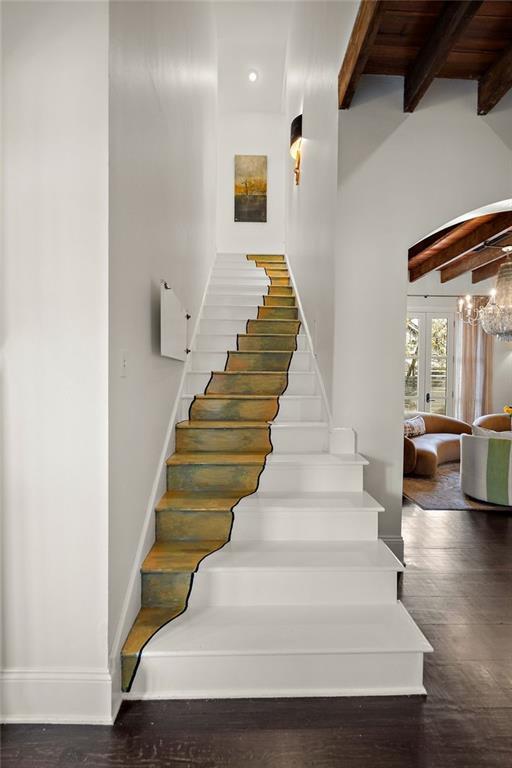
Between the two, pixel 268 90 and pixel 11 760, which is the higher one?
pixel 268 90

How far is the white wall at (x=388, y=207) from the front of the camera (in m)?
2.74

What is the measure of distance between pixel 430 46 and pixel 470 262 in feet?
15.3

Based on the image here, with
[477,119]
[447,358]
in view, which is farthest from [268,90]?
[447,358]

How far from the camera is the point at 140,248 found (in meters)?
1.92

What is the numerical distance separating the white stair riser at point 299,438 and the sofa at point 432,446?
2.68m

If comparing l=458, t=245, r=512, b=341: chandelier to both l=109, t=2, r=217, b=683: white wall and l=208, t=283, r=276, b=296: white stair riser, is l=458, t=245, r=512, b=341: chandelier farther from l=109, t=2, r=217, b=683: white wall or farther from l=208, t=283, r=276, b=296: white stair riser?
l=109, t=2, r=217, b=683: white wall

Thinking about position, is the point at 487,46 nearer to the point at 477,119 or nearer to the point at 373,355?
the point at 477,119

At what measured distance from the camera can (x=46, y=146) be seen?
151 centimetres

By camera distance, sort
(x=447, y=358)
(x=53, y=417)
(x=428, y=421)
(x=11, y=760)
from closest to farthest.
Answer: (x=11, y=760)
(x=53, y=417)
(x=428, y=421)
(x=447, y=358)

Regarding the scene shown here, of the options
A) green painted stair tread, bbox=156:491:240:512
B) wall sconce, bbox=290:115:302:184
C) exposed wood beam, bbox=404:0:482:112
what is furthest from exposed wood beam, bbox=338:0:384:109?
green painted stair tread, bbox=156:491:240:512

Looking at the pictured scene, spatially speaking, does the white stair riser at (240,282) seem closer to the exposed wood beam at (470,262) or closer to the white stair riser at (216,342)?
the white stair riser at (216,342)

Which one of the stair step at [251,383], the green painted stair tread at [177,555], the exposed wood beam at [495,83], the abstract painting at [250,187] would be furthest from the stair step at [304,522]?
the abstract painting at [250,187]

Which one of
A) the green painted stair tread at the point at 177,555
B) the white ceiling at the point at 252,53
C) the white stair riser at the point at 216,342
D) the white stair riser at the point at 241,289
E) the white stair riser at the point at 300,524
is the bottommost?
the green painted stair tread at the point at 177,555

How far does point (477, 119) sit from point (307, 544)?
2.63 meters
